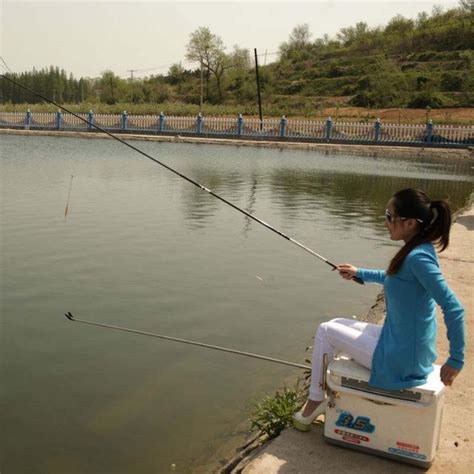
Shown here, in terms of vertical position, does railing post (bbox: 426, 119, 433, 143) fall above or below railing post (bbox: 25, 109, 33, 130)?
below

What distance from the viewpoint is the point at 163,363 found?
4.84 m

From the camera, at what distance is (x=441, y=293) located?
267 cm

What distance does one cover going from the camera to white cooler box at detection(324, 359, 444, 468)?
9.35 feet

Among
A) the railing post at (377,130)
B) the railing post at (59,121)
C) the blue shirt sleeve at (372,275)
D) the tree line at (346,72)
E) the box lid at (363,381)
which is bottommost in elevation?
the box lid at (363,381)

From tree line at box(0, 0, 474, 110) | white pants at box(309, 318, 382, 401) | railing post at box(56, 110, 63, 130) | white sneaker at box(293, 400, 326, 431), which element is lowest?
white sneaker at box(293, 400, 326, 431)

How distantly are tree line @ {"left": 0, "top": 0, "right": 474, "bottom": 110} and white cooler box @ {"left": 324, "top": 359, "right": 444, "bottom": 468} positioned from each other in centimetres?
4884

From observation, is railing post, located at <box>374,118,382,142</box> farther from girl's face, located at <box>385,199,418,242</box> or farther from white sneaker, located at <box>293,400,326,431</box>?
girl's face, located at <box>385,199,418,242</box>

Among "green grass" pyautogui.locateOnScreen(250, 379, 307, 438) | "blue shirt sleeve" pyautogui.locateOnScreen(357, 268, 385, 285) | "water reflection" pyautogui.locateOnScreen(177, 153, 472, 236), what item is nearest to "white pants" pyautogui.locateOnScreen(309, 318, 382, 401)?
"blue shirt sleeve" pyautogui.locateOnScreen(357, 268, 385, 285)

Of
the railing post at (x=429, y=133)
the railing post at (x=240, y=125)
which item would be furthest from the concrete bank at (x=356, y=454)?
the railing post at (x=240, y=125)

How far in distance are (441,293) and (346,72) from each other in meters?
65.8

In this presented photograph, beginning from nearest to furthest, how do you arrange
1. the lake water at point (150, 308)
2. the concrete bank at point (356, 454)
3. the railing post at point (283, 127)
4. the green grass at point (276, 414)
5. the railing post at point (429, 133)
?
the concrete bank at point (356, 454)
the green grass at point (276, 414)
the lake water at point (150, 308)
the railing post at point (429, 133)
the railing post at point (283, 127)

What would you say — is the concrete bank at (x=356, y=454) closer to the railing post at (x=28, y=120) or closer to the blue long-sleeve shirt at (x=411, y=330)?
the blue long-sleeve shirt at (x=411, y=330)

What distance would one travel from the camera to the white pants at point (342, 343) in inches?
118

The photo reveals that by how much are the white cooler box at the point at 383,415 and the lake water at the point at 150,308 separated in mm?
950
